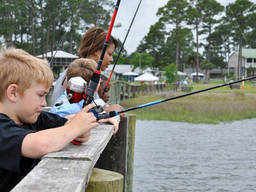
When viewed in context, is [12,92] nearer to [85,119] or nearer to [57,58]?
[85,119]

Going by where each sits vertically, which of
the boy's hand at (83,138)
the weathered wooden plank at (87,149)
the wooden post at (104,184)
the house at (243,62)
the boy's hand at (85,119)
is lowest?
the wooden post at (104,184)

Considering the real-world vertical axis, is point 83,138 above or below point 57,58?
below

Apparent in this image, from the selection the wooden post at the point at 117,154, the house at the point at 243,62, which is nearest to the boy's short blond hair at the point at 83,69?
the wooden post at the point at 117,154

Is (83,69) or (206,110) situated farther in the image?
(206,110)

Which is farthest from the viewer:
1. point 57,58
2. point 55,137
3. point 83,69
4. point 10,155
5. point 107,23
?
point 57,58

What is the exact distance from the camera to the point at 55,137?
5.27 feet

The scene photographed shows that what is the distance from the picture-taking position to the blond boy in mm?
1506

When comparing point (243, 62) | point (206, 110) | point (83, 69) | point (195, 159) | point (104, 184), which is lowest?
point (195, 159)

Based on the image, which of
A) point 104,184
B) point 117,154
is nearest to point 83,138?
point 104,184

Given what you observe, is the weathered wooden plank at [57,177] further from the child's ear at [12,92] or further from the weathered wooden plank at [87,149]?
the child's ear at [12,92]

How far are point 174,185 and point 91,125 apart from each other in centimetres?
574

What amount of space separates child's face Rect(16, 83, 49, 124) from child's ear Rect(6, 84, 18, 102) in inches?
0.7

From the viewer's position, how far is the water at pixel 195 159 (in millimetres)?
7258

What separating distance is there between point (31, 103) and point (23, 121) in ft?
0.41
